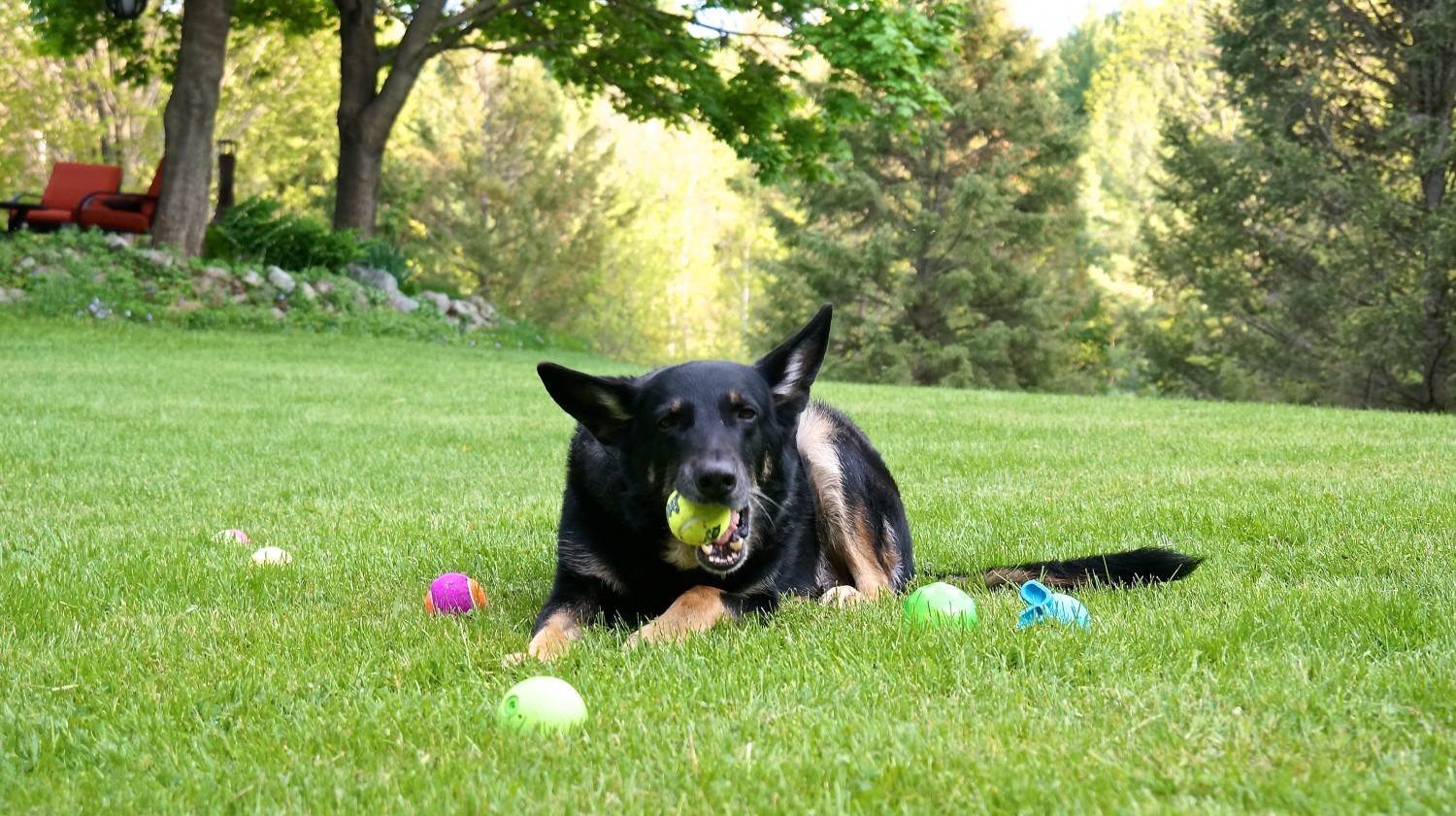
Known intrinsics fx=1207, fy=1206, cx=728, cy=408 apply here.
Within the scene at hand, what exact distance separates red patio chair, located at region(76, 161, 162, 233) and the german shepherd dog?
1898 centimetres

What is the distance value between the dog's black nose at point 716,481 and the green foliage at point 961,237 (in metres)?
23.9

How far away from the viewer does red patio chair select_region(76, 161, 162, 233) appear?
2070 centimetres

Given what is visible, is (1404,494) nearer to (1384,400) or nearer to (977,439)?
(977,439)

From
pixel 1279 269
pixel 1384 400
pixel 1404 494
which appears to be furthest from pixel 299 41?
pixel 1404 494

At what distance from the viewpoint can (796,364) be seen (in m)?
4.49

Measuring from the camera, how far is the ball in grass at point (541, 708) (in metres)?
2.84

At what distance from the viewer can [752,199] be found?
44.5 meters

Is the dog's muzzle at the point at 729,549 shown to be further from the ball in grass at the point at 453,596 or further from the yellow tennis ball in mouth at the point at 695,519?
the ball in grass at the point at 453,596

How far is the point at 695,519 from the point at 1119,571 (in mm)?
1635

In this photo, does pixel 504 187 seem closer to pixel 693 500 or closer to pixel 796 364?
pixel 796 364

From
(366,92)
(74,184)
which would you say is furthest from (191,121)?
(74,184)

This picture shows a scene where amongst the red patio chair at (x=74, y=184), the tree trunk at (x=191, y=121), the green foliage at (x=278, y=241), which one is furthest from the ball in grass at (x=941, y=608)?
the red patio chair at (x=74, y=184)

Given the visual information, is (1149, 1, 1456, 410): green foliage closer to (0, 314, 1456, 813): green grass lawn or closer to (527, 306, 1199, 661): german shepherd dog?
(0, 314, 1456, 813): green grass lawn

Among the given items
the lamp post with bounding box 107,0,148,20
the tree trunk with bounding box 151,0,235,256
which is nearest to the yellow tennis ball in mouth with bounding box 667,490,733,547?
the tree trunk with bounding box 151,0,235,256
